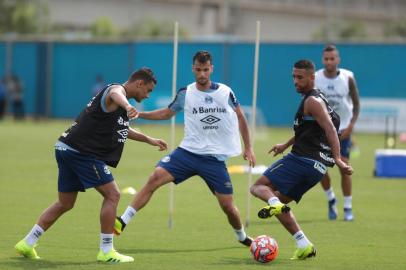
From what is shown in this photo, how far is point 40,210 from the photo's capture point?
15.8 meters

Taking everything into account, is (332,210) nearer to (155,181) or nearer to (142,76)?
(155,181)

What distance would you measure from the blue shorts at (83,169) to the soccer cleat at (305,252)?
2.35m

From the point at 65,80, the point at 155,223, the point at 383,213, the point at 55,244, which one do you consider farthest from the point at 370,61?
the point at 55,244

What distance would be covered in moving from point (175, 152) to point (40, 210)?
13.7 ft

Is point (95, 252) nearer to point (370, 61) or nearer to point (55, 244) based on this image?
point (55, 244)

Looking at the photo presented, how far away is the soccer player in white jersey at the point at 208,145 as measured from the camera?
12164 mm

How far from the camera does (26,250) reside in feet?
36.6

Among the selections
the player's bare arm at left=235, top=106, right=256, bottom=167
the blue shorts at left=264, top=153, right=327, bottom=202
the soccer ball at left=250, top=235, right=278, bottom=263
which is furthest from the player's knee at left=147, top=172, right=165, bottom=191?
the soccer ball at left=250, top=235, right=278, bottom=263

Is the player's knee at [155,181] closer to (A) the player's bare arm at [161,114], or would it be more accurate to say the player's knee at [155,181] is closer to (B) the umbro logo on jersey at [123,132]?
(A) the player's bare arm at [161,114]

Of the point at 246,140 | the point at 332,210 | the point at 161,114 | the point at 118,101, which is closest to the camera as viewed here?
the point at 118,101

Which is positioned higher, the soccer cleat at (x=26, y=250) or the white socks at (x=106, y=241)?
the white socks at (x=106, y=241)

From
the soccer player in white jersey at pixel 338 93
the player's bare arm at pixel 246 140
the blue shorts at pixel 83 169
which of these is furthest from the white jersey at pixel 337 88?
the blue shorts at pixel 83 169

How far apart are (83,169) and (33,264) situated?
3.85 feet

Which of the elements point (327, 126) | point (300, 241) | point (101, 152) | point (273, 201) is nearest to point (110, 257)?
point (101, 152)
